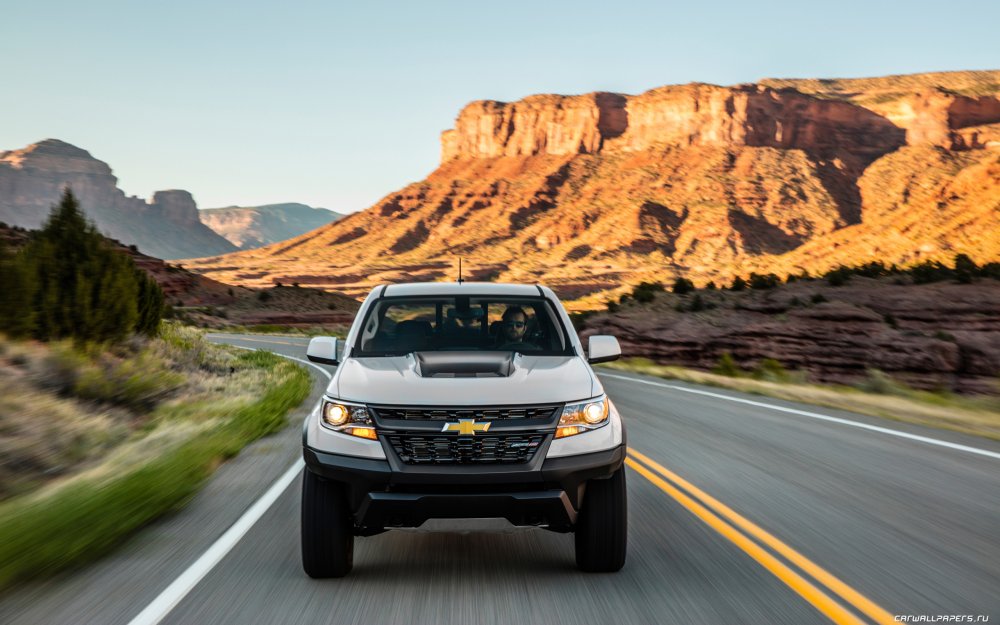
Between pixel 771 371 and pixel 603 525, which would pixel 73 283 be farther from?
pixel 771 371

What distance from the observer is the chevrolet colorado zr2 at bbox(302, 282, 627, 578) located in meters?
4.50

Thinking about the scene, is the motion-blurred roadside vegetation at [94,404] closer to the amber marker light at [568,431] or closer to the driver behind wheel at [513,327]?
the driver behind wheel at [513,327]

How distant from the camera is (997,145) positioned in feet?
401

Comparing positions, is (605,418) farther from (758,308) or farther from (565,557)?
(758,308)

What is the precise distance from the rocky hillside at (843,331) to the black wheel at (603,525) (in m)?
18.5

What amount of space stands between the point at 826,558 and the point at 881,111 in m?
148

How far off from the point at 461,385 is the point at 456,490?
56 centimetres

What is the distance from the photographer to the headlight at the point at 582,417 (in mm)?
4703

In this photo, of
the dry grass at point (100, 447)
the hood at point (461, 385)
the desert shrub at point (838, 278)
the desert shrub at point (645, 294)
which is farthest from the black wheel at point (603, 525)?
the desert shrub at point (645, 294)

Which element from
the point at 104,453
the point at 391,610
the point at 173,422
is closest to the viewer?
the point at 391,610

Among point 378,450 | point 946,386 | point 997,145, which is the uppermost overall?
point 997,145

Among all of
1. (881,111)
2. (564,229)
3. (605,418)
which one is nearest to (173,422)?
(605,418)

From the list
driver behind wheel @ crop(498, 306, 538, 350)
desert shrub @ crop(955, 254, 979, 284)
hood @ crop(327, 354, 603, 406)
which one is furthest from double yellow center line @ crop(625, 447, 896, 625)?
desert shrub @ crop(955, 254, 979, 284)

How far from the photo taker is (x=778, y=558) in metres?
5.36
